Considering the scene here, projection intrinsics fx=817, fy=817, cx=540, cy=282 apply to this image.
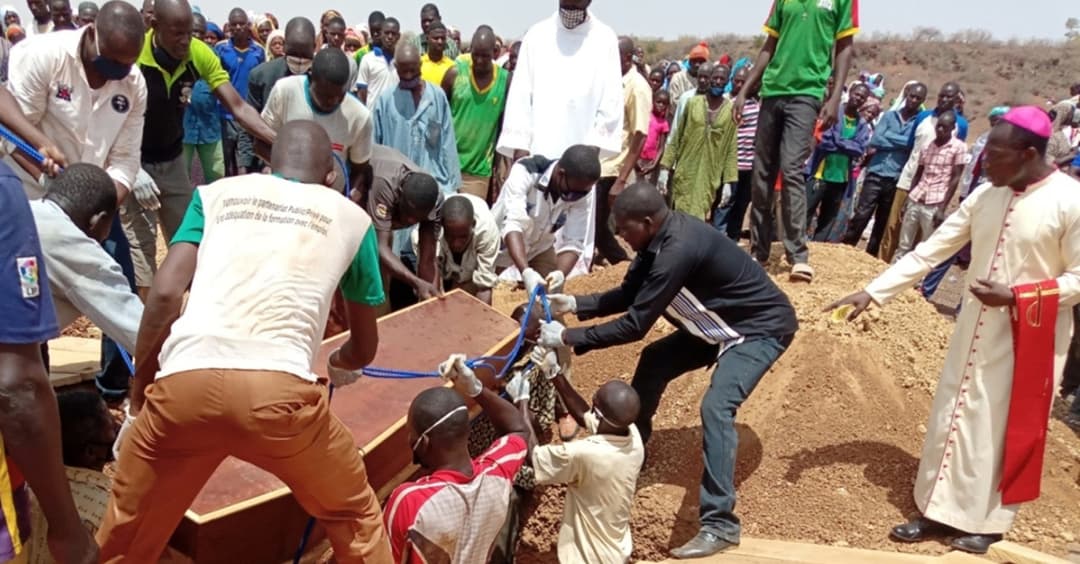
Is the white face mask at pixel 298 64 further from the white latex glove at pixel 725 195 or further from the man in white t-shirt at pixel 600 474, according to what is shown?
the white latex glove at pixel 725 195

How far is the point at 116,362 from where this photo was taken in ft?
13.5

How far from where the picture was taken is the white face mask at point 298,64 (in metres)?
5.90

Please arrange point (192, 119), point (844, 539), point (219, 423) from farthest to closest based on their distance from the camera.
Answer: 1. point (192, 119)
2. point (844, 539)
3. point (219, 423)

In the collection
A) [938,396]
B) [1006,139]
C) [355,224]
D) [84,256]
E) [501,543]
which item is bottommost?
[501,543]

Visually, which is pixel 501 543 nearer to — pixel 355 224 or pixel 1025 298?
pixel 355 224

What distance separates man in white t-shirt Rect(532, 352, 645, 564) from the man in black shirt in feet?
1.01

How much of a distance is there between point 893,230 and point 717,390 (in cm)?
583

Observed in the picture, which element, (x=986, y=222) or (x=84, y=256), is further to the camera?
(x=986, y=222)

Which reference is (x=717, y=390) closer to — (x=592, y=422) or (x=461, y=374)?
(x=592, y=422)

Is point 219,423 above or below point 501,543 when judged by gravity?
above

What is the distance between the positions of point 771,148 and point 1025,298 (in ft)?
7.90

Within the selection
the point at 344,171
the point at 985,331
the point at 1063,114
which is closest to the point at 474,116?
the point at 344,171

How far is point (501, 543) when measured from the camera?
3705mm

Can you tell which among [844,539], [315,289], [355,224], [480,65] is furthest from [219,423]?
[480,65]
